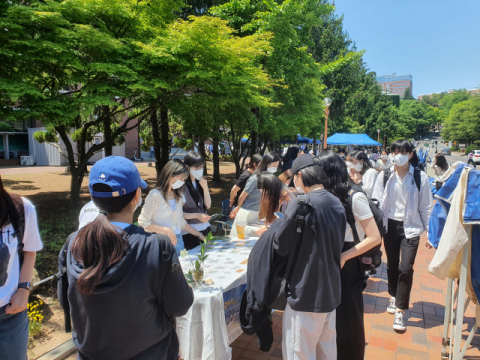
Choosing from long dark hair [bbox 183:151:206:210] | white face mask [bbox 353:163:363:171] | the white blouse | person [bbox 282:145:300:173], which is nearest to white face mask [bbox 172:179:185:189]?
the white blouse

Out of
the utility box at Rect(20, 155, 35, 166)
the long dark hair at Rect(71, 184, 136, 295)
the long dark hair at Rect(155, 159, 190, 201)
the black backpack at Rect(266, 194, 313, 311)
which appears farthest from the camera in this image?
the utility box at Rect(20, 155, 35, 166)

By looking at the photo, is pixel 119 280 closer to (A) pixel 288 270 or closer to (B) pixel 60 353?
(A) pixel 288 270

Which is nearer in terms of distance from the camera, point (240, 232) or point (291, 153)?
point (240, 232)

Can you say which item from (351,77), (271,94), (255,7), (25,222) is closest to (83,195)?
(271,94)

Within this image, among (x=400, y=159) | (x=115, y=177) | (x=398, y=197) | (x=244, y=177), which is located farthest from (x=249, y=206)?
(x=115, y=177)

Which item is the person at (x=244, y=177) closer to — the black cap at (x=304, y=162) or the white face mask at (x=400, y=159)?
the white face mask at (x=400, y=159)

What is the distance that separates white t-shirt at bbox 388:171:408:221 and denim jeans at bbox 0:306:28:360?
3.54 metres

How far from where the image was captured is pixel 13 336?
1.82 meters

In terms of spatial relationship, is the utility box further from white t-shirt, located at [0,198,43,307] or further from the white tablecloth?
white t-shirt, located at [0,198,43,307]

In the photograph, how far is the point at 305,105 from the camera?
1332 cm

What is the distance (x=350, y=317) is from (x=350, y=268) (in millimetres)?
344

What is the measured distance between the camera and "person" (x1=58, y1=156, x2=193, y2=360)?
4.23ft

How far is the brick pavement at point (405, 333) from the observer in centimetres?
316

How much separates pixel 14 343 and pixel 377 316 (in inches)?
144
